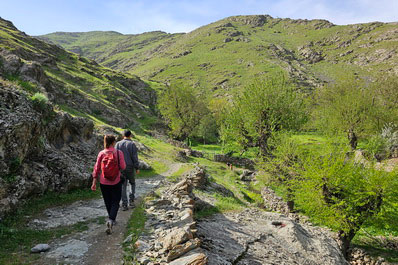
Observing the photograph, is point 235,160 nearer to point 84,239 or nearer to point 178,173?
point 178,173

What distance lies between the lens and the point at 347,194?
1767 centimetres

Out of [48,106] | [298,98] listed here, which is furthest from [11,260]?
[298,98]

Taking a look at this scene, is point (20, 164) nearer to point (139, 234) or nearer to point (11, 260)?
point (11, 260)

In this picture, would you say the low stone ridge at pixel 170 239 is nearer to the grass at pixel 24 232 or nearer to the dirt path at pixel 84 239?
the dirt path at pixel 84 239

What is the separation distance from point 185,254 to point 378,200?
17.6 m

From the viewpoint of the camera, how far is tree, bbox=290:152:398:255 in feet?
55.1

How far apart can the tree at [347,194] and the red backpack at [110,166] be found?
16.3m

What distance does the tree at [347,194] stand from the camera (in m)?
16.8

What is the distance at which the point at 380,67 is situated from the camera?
548 feet

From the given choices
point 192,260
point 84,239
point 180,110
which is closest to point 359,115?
point 180,110

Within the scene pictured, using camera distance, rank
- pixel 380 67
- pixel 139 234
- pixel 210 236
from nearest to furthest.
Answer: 1. pixel 139 234
2. pixel 210 236
3. pixel 380 67

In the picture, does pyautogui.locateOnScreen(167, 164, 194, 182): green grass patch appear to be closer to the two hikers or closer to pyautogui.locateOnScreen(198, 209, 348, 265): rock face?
pyautogui.locateOnScreen(198, 209, 348, 265): rock face

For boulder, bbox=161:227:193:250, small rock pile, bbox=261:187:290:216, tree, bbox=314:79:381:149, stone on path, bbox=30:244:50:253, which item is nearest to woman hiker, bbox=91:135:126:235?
stone on path, bbox=30:244:50:253

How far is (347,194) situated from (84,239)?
18605mm
